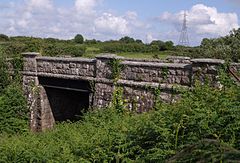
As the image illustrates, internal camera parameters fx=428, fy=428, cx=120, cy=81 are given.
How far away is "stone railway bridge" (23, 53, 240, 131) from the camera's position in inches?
493

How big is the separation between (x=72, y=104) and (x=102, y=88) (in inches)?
176

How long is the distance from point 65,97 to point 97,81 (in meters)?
4.10

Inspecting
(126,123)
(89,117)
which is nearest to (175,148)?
(126,123)

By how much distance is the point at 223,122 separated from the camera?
745 cm

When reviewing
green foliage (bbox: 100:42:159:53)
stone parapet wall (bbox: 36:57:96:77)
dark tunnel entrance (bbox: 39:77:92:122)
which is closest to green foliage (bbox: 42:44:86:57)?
green foliage (bbox: 100:42:159:53)

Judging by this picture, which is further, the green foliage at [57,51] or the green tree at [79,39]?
the green tree at [79,39]

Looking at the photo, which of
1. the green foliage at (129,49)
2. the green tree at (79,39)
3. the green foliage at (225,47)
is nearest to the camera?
the green foliage at (225,47)

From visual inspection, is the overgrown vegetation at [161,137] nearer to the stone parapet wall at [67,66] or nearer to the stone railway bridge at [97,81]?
the stone railway bridge at [97,81]

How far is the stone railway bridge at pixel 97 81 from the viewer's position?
1253cm

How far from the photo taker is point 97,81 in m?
14.8

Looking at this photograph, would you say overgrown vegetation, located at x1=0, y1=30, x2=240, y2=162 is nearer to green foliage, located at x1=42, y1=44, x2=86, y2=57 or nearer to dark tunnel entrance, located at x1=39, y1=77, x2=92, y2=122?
dark tunnel entrance, located at x1=39, y1=77, x2=92, y2=122

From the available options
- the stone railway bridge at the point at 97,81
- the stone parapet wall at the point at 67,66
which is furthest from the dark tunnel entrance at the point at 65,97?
the stone parapet wall at the point at 67,66

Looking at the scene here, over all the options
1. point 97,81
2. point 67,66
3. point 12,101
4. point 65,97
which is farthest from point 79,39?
point 97,81

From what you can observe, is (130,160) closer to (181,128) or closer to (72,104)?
(181,128)
